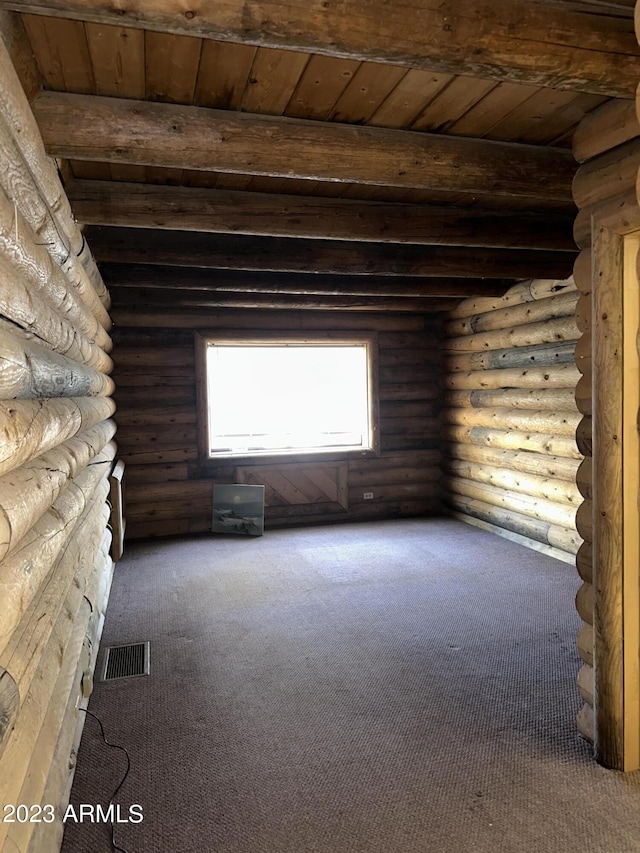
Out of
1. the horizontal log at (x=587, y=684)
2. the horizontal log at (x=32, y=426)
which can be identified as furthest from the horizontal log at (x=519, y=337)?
the horizontal log at (x=32, y=426)

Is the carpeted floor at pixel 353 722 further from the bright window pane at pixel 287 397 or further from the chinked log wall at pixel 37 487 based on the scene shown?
the bright window pane at pixel 287 397

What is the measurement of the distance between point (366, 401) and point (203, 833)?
224 inches

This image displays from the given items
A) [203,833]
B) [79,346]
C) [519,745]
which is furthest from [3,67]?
[519,745]

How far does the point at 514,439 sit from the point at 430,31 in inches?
188

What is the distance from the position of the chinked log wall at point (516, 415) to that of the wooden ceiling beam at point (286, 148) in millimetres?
2412

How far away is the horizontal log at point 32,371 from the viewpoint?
63.2 inches

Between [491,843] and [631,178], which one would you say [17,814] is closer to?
[491,843]

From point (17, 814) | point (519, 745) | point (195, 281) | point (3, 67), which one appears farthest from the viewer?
point (195, 281)

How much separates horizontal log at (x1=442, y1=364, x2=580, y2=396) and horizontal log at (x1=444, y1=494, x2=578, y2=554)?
1.36 m

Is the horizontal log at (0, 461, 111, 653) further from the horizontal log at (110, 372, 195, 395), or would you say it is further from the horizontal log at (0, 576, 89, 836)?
the horizontal log at (110, 372, 195, 395)

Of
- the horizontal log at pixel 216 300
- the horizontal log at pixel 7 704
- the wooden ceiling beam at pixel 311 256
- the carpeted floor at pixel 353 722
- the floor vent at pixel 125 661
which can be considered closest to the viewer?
the horizontal log at pixel 7 704

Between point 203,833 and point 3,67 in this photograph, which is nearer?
point 3,67

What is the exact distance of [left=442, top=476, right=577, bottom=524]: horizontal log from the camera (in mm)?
5262

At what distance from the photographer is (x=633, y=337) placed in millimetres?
2186
